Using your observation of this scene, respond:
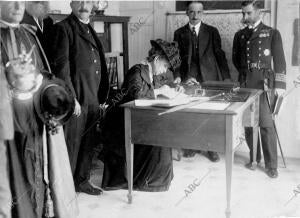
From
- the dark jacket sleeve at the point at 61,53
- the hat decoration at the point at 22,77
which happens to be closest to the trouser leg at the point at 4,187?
the hat decoration at the point at 22,77

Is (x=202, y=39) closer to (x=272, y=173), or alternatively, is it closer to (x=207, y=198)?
(x=272, y=173)

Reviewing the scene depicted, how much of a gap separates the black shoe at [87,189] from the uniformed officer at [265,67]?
1.62 metres

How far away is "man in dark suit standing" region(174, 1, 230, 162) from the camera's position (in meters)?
4.44

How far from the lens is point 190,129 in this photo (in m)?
2.97

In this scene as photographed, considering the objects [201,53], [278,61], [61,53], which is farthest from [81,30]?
[278,61]

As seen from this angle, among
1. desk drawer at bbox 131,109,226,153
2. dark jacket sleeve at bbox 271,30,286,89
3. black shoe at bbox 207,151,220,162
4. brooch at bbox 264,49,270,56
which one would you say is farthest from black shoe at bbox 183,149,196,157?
desk drawer at bbox 131,109,226,153

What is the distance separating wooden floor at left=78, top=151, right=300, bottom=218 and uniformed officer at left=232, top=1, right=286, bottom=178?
283mm

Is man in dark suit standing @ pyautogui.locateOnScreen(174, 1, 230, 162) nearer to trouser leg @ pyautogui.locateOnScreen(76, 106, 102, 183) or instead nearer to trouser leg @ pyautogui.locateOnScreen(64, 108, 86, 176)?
trouser leg @ pyautogui.locateOnScreen(76, 106, 102, 183)

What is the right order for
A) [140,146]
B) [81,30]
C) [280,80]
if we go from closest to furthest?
[81,30] < [140,146] < [280,80]

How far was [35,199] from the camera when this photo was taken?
7.99 ft

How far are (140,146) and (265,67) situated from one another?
1391mm

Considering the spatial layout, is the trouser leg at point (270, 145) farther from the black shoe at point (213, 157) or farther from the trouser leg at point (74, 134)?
the trouser leg at point (74, 134)

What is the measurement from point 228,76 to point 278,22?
73 cm

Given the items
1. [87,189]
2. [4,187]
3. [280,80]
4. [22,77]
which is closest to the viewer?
[22,77]
